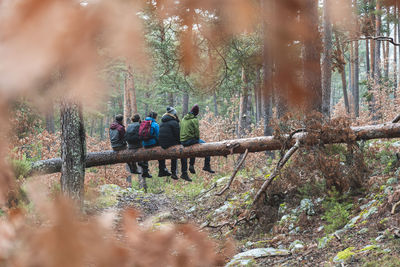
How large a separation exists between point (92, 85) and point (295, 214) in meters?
6.22

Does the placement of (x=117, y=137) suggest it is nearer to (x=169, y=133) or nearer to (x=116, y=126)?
(x=116, y=126)

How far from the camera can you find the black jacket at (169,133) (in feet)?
21.7

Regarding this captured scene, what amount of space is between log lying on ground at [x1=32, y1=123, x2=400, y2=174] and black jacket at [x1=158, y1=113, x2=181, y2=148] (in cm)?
15

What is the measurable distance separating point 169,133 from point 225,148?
Result: 129 centimetres

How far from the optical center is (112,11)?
1.71 feet

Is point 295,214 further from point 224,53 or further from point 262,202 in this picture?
point 224,53

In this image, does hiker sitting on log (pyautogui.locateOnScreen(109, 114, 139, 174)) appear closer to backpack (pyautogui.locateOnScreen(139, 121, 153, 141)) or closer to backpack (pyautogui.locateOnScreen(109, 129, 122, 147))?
backpack (pyautogui.locateOnScreen(109, 129, 122, 147))

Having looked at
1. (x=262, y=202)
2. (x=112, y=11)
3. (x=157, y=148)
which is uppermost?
(x=112, y=11)

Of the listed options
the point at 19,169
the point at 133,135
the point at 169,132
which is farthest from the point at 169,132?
the point at 19,169

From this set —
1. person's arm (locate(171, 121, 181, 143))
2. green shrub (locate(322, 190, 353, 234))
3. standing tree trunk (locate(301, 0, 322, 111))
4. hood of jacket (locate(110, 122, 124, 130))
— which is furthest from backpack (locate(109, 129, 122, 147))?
standing tree trunk (locate(301, 0, 322, 111))

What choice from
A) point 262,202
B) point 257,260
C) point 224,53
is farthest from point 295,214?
point 224,53

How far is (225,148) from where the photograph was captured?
6246 mm

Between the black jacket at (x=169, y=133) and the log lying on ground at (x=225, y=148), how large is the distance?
0.15 m

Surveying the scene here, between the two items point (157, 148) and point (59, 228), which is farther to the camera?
point (157, 148)
